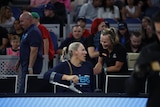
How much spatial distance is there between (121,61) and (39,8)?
454cm

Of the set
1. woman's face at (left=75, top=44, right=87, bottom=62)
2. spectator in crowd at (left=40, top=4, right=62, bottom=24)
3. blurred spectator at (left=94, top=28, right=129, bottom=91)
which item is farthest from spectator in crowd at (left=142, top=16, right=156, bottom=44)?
woman's face at (left=75, top=44, right=87, bottom=62)

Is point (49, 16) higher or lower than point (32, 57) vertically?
higher

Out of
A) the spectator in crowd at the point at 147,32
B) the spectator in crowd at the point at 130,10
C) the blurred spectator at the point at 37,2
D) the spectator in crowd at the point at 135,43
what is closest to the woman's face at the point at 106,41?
the spectator in crowd at the point at 135,43

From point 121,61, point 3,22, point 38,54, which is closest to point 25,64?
point 38,54

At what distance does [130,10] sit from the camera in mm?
11555

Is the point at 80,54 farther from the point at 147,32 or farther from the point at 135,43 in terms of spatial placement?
the point at 147,32

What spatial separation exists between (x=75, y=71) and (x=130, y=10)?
17.6 feet

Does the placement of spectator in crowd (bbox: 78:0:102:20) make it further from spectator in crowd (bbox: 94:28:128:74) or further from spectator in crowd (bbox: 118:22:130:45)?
spectator in crowd (bbox: 94:28:128:74)

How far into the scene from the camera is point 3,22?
35.2 ft

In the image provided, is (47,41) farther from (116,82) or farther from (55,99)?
(55,99)

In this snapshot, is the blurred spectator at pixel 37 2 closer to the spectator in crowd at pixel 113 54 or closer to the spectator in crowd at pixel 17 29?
the spectator in crowd at pixel 17 29

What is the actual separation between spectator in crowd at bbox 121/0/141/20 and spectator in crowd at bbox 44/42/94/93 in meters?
4.93

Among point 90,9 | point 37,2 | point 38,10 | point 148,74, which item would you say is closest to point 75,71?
point 148,74

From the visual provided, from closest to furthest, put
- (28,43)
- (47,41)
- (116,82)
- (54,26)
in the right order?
1. (116,82)
2. (28,43)
3. (47,41)
4. (54,26)
